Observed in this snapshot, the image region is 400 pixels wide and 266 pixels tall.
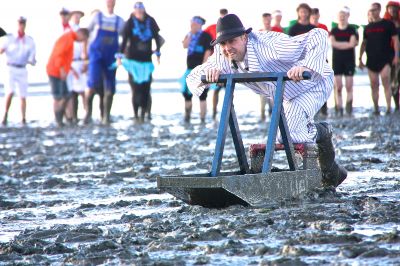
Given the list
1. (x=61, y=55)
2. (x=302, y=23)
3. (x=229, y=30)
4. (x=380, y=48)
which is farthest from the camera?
(x=61, y=55)

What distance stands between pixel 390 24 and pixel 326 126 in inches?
525

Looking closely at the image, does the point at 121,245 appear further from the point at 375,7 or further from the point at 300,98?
the point at 375,7

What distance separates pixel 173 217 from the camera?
7531mm

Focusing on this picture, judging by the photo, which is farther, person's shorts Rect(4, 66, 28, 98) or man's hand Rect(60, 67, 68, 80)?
person's shorts Rect(4, 66, 28, 98)

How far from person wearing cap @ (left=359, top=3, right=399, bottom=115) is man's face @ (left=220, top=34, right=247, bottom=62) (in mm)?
13682

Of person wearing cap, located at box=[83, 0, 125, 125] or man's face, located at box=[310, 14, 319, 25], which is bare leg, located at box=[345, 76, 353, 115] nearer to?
man's face, located at box=[310, 14, 319, 25]

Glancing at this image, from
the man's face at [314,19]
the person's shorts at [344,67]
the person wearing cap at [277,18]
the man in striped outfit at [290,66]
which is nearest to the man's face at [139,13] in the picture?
the person wearing cap at [277,18]

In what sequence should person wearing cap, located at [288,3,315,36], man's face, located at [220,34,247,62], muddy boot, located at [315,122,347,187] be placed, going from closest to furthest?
man's face, located at [220,34,247,62] → muddy boot, located at [315,122,347,187] → person wearing cap, located at [288,3,315,36]

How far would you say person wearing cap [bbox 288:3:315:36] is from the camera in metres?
21.0

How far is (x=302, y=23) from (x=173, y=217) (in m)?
14.0

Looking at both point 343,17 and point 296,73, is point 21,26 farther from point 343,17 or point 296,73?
point 296,73

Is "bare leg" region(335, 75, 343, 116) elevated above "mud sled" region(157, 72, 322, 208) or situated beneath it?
situated beneath

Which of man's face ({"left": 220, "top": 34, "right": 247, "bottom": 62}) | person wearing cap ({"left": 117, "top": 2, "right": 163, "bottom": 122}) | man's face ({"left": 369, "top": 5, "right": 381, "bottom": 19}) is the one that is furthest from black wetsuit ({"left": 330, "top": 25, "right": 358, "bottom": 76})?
man's face ({"left": 220, "top": 34, "right": 247, "bottom": 62})

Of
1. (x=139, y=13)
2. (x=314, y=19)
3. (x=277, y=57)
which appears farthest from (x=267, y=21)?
(x=277, y=57)
